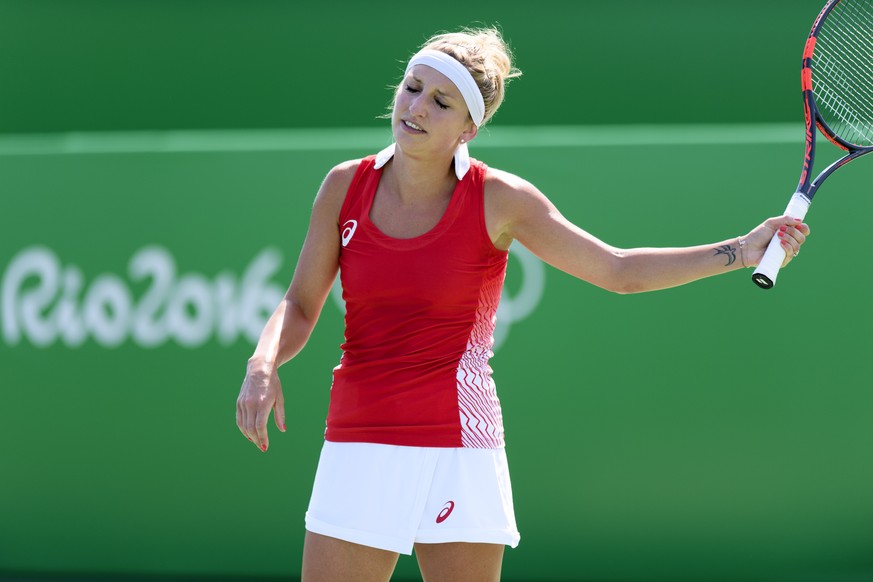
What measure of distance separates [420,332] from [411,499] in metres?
0.37

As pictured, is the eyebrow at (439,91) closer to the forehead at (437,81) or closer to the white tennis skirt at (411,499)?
the forehead at (437,81)

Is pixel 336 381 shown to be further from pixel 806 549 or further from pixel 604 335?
pixel 806 549

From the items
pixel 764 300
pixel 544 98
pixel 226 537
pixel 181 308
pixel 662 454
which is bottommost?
pixel 226 537

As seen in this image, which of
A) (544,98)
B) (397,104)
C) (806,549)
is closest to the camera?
(397,104)

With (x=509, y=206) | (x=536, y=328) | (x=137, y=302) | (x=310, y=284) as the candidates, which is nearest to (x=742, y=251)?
(x=509, y=206)

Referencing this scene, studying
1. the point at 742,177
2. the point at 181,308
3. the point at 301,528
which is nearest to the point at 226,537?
the point at 301,528

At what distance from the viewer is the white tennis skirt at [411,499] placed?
2.46 metres

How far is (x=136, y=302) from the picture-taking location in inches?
185

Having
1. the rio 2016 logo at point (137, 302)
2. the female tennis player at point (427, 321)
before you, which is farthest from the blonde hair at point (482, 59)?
the rio 2016 logo at point (137, 302)

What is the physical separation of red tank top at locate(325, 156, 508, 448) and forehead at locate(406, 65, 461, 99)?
0.20 metres

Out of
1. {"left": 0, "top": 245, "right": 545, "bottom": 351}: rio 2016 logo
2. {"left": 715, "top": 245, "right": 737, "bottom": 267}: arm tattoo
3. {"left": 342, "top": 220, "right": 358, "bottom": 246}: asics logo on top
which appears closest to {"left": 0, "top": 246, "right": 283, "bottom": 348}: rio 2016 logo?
{"left": 0, "top": 245, "right": 545, "bottom": 351}: rio 2016 logo

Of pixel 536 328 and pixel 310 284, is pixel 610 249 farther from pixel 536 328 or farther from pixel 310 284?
pixel 536 328

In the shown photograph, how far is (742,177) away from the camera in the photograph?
4.50m

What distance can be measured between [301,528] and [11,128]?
7.76 feet
